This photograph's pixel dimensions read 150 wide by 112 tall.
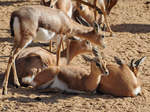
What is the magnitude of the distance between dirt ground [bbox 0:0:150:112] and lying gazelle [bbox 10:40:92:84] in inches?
15.0

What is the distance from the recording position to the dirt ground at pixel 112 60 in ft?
21.7

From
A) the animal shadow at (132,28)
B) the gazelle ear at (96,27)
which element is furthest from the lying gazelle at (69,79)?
the animal shadow at (132,28)

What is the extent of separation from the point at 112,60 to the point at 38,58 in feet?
5.87

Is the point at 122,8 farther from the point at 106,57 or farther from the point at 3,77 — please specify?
the point at 3,77

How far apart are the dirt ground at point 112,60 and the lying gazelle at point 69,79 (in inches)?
6.3

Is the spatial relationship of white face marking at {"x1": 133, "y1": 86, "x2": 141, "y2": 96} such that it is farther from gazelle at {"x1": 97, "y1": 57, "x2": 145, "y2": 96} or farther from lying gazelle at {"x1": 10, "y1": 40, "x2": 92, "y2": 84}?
lying gazelle at {"x1": 10, "y1": 40, "x2": 92, "y2": 84}

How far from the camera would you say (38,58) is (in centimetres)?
784

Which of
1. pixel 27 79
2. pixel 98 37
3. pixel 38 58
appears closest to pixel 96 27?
pixel 98 37

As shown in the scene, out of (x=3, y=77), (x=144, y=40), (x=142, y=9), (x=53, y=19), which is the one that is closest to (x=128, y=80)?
(x=53, y=19)

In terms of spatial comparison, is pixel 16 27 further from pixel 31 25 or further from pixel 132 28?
pixel 132 28

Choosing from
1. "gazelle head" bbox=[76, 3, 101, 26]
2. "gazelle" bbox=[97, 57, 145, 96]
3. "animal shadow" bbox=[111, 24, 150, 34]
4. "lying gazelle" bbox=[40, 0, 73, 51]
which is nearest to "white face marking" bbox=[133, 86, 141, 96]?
"gazelle" bbox=[97, 57, 145, 96]

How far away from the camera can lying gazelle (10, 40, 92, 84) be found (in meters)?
7.57

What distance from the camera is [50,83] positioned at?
7.23m

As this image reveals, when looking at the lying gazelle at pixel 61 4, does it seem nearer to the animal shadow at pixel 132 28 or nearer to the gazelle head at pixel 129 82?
the animal shadow at pixel 132 28
